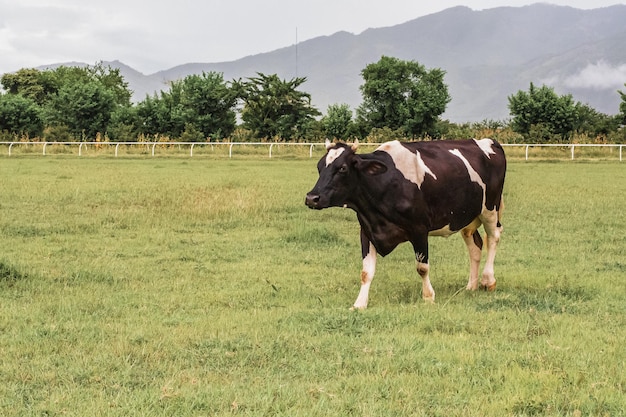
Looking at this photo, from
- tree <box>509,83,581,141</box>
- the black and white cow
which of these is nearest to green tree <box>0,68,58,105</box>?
tree <box>509,83,581,141</box>

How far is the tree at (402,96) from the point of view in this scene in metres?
48.7

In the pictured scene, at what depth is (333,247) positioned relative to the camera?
1065 cm

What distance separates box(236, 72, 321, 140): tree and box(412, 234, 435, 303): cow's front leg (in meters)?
41.8

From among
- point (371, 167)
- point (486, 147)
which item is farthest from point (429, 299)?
point (486, 147)

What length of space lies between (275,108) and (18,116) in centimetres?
1774

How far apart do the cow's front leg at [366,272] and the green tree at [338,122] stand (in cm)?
4030

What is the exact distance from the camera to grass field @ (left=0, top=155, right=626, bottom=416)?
14.5ft

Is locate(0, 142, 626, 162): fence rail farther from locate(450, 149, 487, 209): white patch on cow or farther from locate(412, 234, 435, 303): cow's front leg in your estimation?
locate(412, 234, 435, 303): cow's front leg

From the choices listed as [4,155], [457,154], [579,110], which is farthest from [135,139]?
[457,154]

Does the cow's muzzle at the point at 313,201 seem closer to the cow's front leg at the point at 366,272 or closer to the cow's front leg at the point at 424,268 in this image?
the cow's front leg at the point at 366,272

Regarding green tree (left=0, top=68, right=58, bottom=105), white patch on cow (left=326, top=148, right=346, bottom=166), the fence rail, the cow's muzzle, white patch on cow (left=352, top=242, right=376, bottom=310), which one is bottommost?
white patch on cow (left=352, top=242, right=376, bottom=310)

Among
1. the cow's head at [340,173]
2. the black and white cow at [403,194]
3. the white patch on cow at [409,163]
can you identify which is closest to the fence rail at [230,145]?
the black and white cow at [403,194]

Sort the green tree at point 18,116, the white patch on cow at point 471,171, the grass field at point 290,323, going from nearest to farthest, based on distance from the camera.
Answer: the grass field at point 290,323, the white patch on cow at point 471,171, the green tree at point 18,116

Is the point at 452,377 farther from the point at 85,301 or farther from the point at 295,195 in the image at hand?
the point at 295,195
